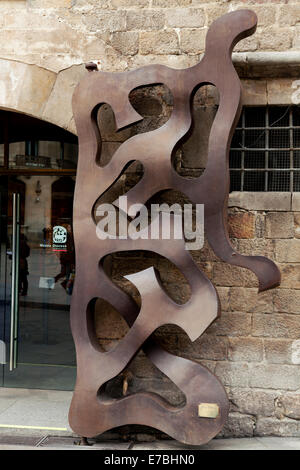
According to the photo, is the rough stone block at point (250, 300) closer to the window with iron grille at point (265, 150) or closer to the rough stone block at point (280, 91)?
the window with iron grille at point (265, 150)

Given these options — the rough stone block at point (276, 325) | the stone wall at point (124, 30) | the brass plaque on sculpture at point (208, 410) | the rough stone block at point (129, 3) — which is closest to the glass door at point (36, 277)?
the stone wall at point (124, 30)

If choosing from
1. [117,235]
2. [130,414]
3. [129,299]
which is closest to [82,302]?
[129,299]

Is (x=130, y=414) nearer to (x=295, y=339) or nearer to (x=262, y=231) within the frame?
(x=295, y=339)

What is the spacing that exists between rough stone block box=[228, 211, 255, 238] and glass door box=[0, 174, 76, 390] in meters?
1.89

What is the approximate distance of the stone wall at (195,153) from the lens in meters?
3.93

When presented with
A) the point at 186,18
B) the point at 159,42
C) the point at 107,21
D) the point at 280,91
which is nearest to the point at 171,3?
the point at 186,18

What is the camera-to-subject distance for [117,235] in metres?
3.99

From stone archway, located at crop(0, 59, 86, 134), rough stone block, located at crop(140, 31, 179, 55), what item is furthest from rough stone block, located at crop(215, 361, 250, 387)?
rough stone block, located at crop(140, 31, 179, 55)

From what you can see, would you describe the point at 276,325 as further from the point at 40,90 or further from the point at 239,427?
the point at 40,90

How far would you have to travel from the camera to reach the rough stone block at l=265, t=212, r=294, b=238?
3.95 meters

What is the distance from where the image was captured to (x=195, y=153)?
4.01m

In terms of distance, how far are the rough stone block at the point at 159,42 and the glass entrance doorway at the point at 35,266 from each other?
5.01ft
